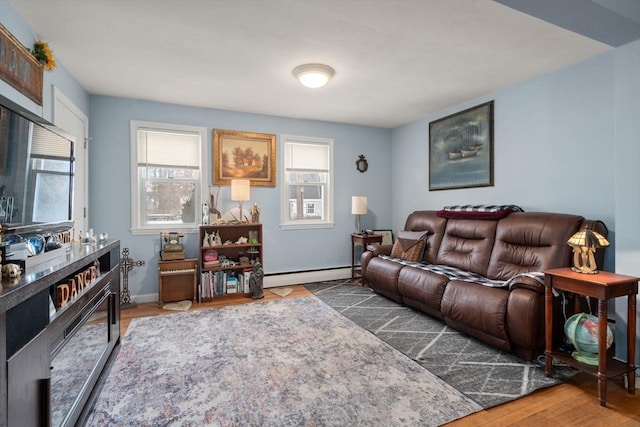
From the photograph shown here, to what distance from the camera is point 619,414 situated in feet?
5.90

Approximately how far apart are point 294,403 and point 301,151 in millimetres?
3677

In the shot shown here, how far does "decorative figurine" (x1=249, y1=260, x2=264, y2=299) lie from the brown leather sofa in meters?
1.39

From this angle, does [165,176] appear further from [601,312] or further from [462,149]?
[601,312]

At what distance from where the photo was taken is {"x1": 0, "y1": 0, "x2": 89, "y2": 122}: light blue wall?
2.01m

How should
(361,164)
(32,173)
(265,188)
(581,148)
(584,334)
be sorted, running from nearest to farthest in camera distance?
(32,173), (584,334), (581,148), (265,188), (361,164)

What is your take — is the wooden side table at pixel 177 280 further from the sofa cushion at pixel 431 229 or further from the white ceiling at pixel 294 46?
the sofa cushion at pixel 431 229

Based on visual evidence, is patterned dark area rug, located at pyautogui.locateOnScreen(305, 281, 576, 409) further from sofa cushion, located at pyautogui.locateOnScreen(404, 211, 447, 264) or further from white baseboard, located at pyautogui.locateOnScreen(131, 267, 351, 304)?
white baseboard, located at pyautogui.locateOnScreen(131, 267, 351, 304)

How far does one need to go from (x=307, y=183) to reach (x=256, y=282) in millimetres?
1737

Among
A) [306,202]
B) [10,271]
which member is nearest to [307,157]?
[306,202]

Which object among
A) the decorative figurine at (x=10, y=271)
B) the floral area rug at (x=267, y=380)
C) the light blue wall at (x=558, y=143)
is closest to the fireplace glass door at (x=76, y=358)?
the floral area rug at (x=267, y=380)

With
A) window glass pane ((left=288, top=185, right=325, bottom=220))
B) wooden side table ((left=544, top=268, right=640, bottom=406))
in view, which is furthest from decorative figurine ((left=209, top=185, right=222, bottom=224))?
wooden side table ((left=544, top=268, right=640, bottom=406))

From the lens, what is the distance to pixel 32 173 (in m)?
1.67

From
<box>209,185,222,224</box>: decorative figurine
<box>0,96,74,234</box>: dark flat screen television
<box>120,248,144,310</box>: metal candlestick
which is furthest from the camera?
<box>209,185,222,224</box>: decorative figurine

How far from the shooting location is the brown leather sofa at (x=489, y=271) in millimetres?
2355
